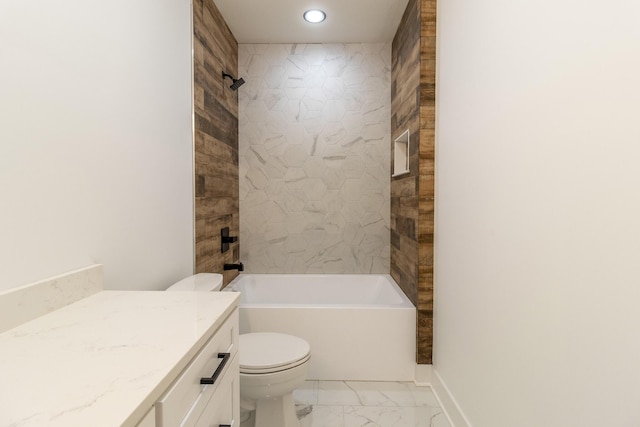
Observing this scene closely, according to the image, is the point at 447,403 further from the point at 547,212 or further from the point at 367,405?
the point at 547,212

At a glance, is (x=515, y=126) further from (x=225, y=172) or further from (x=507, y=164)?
(x=225, y=172)

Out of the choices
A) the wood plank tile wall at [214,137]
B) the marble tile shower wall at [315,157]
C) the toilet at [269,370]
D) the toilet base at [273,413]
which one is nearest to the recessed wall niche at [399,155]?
the marble tile shower wall at [315,157]

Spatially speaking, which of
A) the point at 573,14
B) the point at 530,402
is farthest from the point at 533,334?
→ the point at 573,14

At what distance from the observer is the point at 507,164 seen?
1257mm

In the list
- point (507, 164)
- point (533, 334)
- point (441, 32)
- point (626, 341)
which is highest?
point (441, 32)

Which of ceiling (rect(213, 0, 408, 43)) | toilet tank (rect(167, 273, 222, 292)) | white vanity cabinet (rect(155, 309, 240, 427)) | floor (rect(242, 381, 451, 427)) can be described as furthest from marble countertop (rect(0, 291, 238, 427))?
ceiling (rect(213, 0, 408, 43))

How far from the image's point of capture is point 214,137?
2.48 meters

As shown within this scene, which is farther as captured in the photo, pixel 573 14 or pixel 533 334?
pixel 533 334

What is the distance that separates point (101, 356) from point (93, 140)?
2.82 ft

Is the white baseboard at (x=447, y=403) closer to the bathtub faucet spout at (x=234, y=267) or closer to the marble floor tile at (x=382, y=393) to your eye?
the marble floor tile at (x=382, y=393)

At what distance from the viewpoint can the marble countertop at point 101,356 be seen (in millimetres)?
520

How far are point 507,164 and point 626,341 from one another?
2.20 feet

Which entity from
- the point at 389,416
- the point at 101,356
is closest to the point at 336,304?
the point at 389,416

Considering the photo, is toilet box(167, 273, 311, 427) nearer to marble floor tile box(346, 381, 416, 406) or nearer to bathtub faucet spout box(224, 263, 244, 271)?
marble floor tile box(346, 381, 416, 406)
